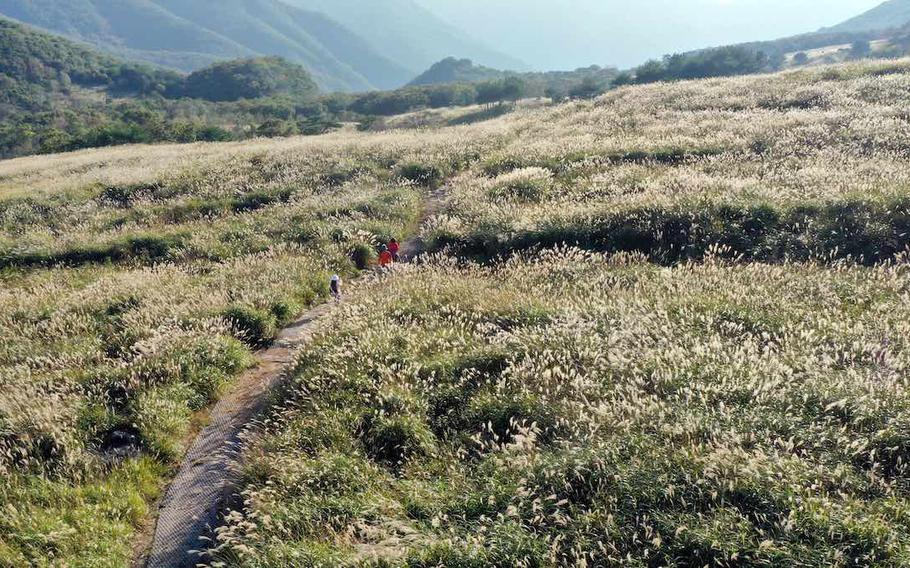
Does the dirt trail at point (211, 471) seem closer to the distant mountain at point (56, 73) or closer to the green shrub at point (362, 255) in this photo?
the green shrub at point (362, 255)

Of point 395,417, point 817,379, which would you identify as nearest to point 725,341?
point 817,379

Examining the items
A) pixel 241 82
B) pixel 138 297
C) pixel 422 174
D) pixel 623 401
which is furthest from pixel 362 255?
pixel 241 82

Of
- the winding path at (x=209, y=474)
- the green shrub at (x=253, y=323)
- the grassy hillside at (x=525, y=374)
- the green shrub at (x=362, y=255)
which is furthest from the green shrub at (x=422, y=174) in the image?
the winding path at (x=209, y=474)

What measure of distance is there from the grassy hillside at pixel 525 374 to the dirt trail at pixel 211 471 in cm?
32

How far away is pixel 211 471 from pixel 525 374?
14.3 feet

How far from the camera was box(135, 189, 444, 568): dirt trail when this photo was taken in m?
5.98

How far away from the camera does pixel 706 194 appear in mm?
13023

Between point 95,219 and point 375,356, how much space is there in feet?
57.8

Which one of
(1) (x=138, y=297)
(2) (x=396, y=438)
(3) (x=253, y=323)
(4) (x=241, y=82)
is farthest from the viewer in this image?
(4) (x=241, y=82)

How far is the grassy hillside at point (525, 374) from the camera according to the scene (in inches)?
188

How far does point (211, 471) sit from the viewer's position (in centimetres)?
718

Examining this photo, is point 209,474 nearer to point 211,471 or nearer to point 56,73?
point 211,471

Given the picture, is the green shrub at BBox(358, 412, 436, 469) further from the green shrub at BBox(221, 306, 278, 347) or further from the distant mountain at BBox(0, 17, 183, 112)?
the distant mountain at BBox(0, 17, 183, 112)

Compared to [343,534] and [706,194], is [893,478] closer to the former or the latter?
[343,534]
